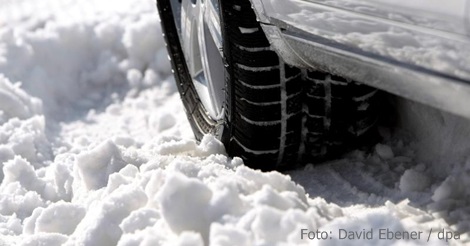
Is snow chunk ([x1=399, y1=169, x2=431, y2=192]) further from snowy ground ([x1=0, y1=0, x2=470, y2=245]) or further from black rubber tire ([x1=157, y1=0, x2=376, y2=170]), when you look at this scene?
black rubber tire ([x1=157, y1=0, x2=376, y2=170])

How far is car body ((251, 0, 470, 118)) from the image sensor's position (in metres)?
2.18

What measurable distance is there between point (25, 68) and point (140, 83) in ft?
2.50

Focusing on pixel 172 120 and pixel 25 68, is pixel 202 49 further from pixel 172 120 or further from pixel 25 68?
pixel 25 68

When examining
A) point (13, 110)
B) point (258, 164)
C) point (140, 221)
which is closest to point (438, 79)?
point (140, 221)

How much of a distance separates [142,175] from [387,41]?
956mm

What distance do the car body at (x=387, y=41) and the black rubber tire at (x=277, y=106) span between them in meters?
0.16

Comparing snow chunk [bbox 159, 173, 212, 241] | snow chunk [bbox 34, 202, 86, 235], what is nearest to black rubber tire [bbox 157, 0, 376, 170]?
snow chunk [bbox 34, 202, 86, 235]

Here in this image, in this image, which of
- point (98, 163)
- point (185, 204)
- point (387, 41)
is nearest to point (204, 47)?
point (98, 163)

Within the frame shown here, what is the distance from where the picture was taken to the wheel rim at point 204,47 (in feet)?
11.4

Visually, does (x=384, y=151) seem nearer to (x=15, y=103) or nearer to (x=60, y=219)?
(x=60, y=219)

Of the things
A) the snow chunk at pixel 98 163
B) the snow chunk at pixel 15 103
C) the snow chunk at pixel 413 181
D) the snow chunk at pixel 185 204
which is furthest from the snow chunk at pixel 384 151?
the snow chunk at pixel 15 103

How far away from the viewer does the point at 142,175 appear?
2840 millimetres

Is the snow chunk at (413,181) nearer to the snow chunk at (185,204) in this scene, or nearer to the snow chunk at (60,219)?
the snow chunk at (185,204)

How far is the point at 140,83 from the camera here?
221 inches
